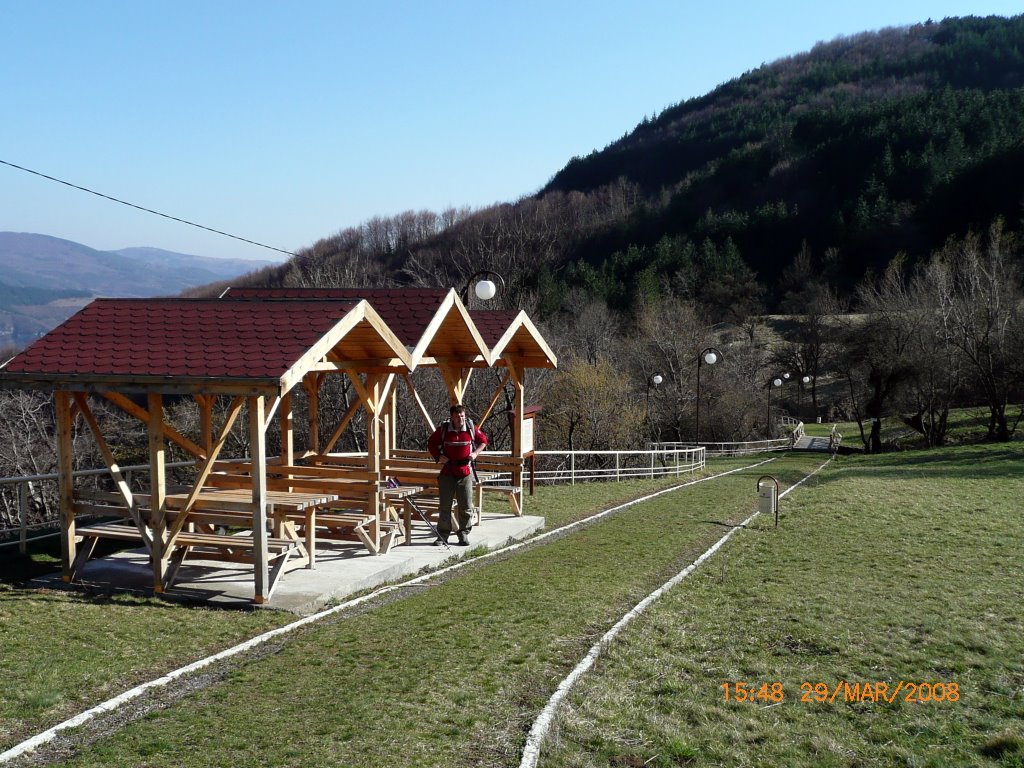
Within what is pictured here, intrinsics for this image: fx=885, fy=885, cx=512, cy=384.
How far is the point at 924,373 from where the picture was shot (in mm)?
43781

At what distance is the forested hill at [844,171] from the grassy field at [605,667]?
78.4 m

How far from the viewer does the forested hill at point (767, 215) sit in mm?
85688

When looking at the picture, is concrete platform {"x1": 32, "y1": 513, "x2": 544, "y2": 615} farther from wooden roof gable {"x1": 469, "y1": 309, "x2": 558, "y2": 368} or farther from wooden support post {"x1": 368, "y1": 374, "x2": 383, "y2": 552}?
wooden roof gable {"x1": 469, "y1": 309, "x2": 558, "y2": 368}

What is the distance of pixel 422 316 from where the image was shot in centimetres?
1239

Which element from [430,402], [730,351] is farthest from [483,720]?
[730,351]

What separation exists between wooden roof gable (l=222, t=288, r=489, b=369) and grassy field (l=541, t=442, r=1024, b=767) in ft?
15.9

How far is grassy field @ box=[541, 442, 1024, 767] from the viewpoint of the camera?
5.18 meters

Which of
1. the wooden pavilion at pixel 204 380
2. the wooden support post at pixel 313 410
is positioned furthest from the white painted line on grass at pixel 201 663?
the wooden support post at pixel 313 410

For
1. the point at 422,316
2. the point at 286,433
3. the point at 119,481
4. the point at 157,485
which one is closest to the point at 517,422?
the point at 422,316

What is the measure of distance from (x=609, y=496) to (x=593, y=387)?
19.5 metres

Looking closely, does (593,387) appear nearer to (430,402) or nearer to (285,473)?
(430,402)

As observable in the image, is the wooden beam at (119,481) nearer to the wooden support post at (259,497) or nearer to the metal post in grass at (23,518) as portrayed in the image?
the wooden support post at (259,497)

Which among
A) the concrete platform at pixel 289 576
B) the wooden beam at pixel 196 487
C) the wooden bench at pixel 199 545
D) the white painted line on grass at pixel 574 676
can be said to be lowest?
the white painted line on grass at pixel 574 676

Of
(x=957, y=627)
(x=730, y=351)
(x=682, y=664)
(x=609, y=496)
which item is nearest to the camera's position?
(x=682, y=664)
